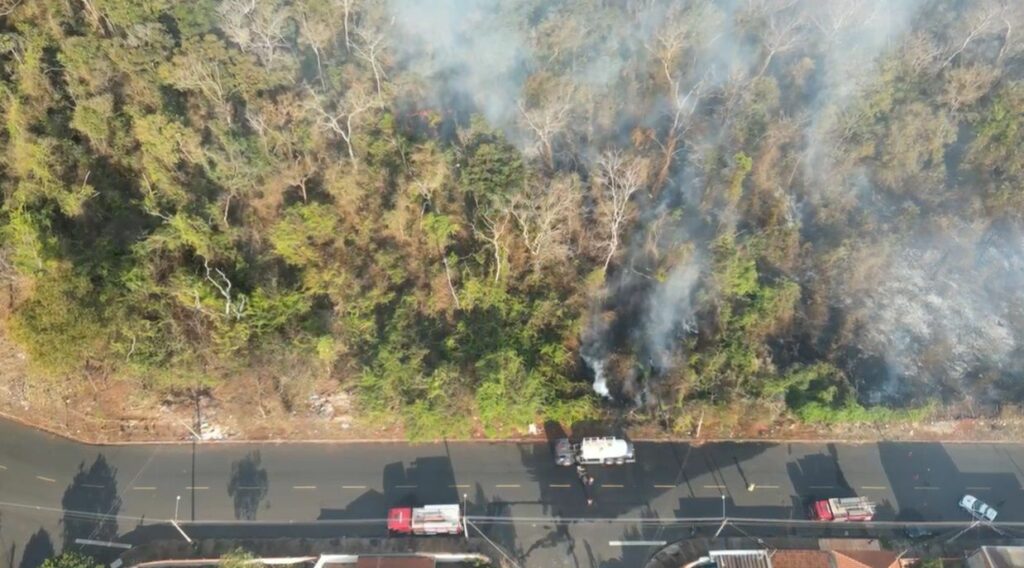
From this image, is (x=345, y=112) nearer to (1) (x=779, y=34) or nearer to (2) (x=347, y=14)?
(2) (x=347, y=14)

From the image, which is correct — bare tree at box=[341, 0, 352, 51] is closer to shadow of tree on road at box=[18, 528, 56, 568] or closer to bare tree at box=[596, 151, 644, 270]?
bare tree at box=[596, 151, 644, 270]

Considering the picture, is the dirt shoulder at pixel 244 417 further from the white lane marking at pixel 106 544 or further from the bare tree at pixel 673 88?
the bare tree at pixel 673 88

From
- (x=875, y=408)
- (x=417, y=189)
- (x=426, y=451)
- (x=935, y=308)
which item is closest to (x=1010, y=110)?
(x=935, y=308)

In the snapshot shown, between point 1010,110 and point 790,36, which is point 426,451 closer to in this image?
point 790,36

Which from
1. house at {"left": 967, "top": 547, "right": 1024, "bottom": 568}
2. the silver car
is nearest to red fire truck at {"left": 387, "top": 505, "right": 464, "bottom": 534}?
the silver car

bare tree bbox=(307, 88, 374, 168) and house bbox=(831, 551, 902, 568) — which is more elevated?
bare tree bbox=(307, 88, 374, 168)

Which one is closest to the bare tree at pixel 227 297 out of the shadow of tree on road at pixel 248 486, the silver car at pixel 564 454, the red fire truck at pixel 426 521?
the shadow of tree on road at pixel 248 486
